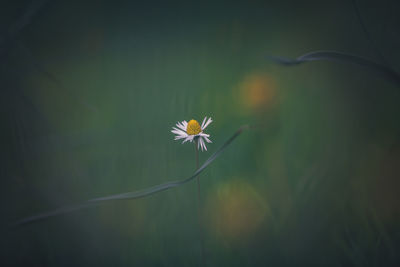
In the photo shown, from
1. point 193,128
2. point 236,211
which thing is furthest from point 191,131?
point 236,211

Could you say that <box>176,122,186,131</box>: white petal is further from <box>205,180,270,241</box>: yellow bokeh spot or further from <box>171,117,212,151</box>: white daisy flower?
<box>205,180,270,241</box>: yellow bokeh spot

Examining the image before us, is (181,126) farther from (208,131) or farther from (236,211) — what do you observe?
(236,211)

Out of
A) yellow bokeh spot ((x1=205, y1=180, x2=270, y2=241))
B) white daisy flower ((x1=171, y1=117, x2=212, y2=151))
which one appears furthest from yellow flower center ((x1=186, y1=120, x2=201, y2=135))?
yellow bokeh spot ((x1=205, y1=180, x2=270, y2=241))

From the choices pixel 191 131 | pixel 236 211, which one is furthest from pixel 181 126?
pixel 236 211

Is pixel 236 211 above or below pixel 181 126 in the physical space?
below

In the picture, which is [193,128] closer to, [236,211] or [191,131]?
[191,131]

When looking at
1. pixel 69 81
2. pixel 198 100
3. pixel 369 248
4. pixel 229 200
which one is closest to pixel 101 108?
pixel 69 81

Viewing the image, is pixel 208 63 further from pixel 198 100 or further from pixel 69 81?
pixel 69 81
